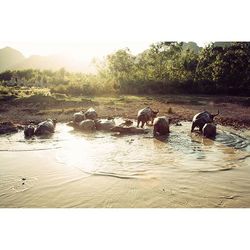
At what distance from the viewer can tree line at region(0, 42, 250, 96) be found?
6059 mm

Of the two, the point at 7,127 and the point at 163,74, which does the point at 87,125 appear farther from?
the point at 163,74

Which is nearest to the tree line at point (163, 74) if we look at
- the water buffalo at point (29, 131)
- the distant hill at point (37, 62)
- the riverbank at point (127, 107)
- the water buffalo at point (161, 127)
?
the distant hill at point (37, 62)

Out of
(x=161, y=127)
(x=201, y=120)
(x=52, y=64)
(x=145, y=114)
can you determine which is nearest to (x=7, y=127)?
(x=52, y=64)

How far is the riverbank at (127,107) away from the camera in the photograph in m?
7.35

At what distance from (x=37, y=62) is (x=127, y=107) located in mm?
3373

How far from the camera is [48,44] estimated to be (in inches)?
191

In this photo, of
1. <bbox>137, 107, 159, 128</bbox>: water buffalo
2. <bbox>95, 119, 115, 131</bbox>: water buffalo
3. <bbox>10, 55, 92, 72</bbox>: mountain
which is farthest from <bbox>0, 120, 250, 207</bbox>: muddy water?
<bbox>10, 55, 92, 72</bbox>: mountain

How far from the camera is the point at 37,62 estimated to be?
5.54m

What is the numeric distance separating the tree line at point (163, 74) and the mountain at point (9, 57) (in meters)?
0.24

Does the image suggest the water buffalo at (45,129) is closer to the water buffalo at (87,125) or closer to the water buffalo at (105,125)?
the water buffalo at (87,125)
